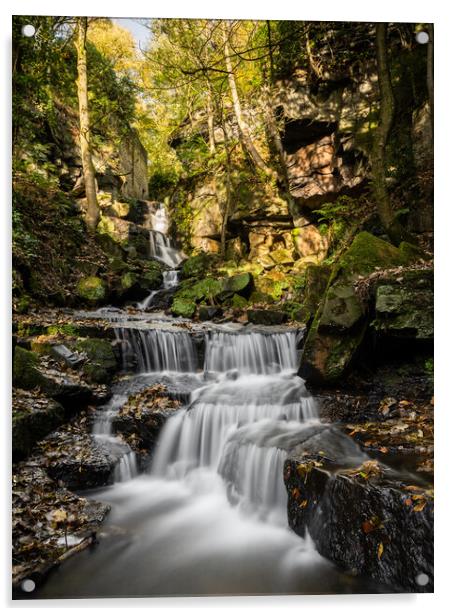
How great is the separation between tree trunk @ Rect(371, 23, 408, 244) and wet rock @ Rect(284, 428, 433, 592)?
99.4 inches

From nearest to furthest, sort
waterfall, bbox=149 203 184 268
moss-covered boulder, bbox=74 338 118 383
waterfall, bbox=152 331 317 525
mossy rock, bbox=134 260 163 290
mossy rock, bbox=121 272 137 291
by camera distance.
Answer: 1. waterfall, bbox=152 331 317 525
2. moss-covered boulder, bbox=74 338 118 383
3. mossy rock, bbox=121 272 137 291
4. mossy rock, bbox=134 260 163 290
5. waterfall, bbox=149 203 184 268

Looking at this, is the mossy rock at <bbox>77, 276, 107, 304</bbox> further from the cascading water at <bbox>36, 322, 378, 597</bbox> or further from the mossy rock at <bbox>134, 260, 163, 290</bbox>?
the cascading water at <bbox>36, 322, 378, 597</bbox>

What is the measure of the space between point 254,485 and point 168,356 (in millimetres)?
2409

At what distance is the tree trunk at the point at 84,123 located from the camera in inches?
125

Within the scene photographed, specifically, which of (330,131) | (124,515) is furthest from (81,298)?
(330,131)

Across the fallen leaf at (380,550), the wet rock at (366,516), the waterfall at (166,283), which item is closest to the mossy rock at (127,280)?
the waterfall at (166,283)

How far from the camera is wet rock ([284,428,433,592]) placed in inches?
84.7

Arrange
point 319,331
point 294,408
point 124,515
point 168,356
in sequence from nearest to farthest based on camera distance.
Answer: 1. point 124,515
2. point 294,408
3. point 319,331
4. point 168,356

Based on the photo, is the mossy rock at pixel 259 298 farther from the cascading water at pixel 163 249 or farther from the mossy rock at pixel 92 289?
the mossy rock at pixel 92 289

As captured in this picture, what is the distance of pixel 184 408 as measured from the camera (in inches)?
157

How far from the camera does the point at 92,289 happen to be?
6137mm

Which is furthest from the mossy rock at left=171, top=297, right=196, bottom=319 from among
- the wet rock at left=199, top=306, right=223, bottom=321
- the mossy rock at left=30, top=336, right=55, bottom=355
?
the mossy rock at left=30, top=336, right=55, bottom=355

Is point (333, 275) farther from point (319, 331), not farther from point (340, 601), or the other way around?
point (340, 601)

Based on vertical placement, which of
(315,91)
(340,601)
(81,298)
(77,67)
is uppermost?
(315,91)
